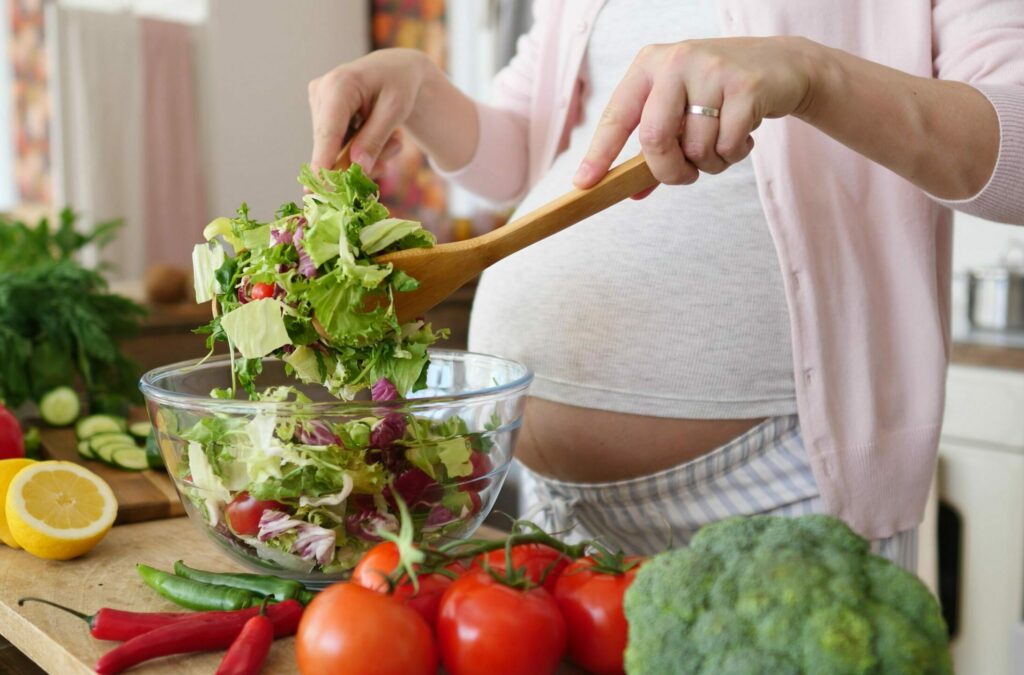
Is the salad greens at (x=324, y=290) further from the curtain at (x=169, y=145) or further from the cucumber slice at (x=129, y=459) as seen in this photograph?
the curtain at (x=169, y=145)

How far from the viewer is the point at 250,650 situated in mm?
698

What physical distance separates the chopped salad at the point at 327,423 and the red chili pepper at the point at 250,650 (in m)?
0.09

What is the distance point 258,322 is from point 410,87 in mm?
480

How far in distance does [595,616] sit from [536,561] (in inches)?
2.7

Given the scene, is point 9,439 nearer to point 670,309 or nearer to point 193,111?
point 670,309

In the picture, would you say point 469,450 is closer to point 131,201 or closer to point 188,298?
point 188,298

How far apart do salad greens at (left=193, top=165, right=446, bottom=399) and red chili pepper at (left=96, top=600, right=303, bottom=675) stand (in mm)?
215

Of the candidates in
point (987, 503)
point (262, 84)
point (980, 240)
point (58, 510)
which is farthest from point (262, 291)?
point (262, 84)

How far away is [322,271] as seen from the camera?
0.83 m

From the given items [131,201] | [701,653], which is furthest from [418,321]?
[131,201]

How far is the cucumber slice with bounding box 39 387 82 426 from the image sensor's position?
154 centimetres

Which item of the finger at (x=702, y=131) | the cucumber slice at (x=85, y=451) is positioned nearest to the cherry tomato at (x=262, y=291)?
the finger at (x=702, y=131)

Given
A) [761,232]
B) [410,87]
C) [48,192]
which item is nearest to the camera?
[761,232]

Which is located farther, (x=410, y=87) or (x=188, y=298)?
(x=188, y=298)
